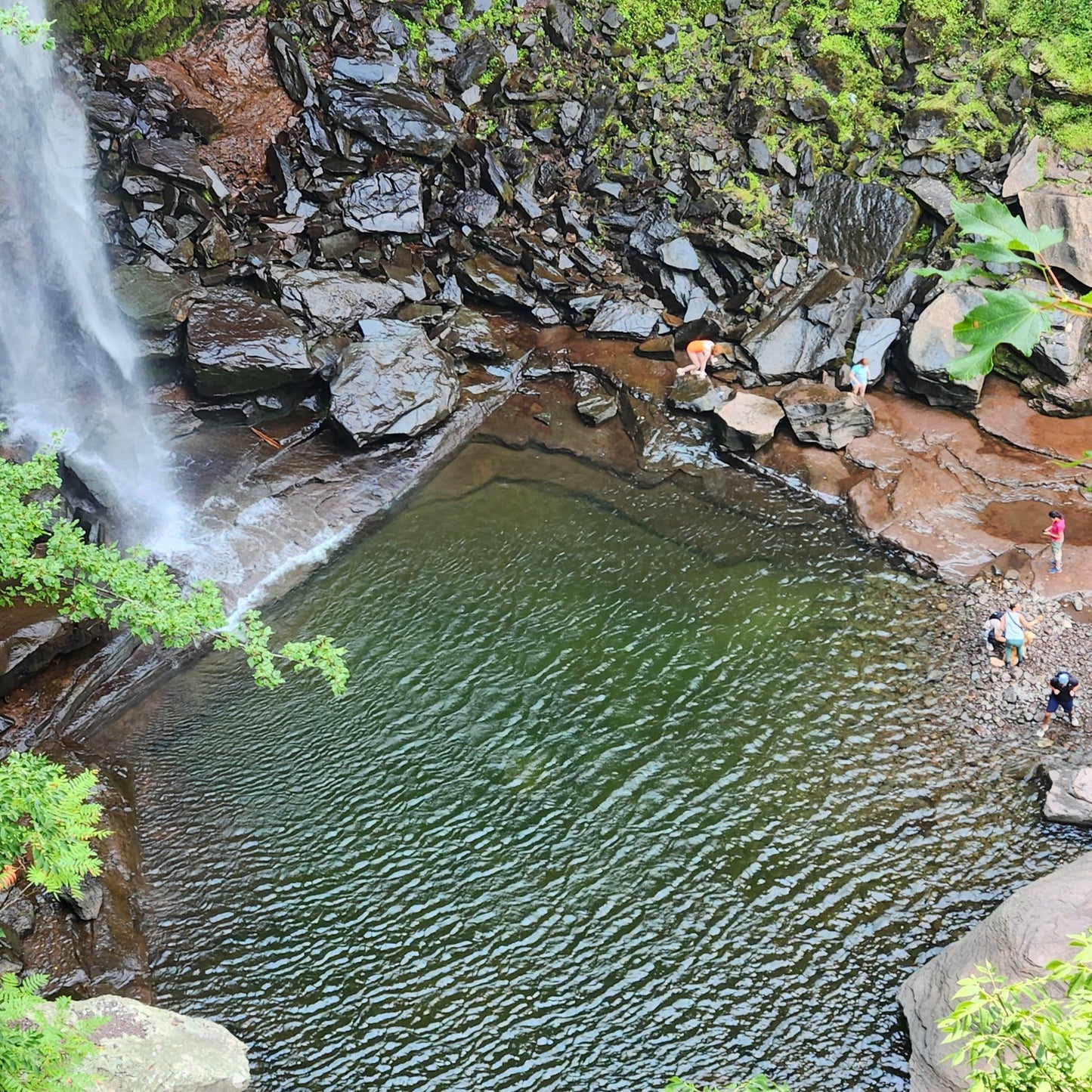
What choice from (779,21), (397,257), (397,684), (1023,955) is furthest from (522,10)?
(1023,955)

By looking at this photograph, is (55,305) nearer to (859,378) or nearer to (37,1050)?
(37,1050)

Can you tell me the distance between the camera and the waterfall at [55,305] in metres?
19.3

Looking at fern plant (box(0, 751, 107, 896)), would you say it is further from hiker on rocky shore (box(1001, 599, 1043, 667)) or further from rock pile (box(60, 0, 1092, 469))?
hiker on rocky shore (box(1001, 599, 1043, 667))

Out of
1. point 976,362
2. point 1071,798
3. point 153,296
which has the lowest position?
point 1071,798

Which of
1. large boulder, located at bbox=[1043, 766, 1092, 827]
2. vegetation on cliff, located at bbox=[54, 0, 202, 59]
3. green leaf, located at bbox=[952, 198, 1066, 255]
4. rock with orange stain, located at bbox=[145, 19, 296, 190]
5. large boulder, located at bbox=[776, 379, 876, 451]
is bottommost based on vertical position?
large boulder, located at bbox=[1043, 766, 1092, 827]

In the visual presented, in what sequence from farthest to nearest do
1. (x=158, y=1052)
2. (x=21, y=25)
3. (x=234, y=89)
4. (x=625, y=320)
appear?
1. (x=234, y=89)
2. (x=625, y=320)
3. (x=158, y=1052)
4. (x=21, y=25)

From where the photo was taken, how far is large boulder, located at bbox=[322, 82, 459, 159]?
25.0 m

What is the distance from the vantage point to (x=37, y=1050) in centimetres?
643

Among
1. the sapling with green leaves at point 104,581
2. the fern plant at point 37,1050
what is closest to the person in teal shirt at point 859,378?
the sapling with green leaves at point 104,581

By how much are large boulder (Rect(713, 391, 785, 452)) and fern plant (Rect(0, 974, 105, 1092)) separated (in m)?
17.0

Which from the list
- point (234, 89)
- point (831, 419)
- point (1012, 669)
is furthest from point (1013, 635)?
point (234, 89)

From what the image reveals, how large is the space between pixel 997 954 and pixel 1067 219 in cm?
1890

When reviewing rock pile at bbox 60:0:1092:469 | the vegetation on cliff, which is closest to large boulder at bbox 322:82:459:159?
rock pile at bbox 60:0:1092:469

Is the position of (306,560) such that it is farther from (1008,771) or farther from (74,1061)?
(1008,771)
